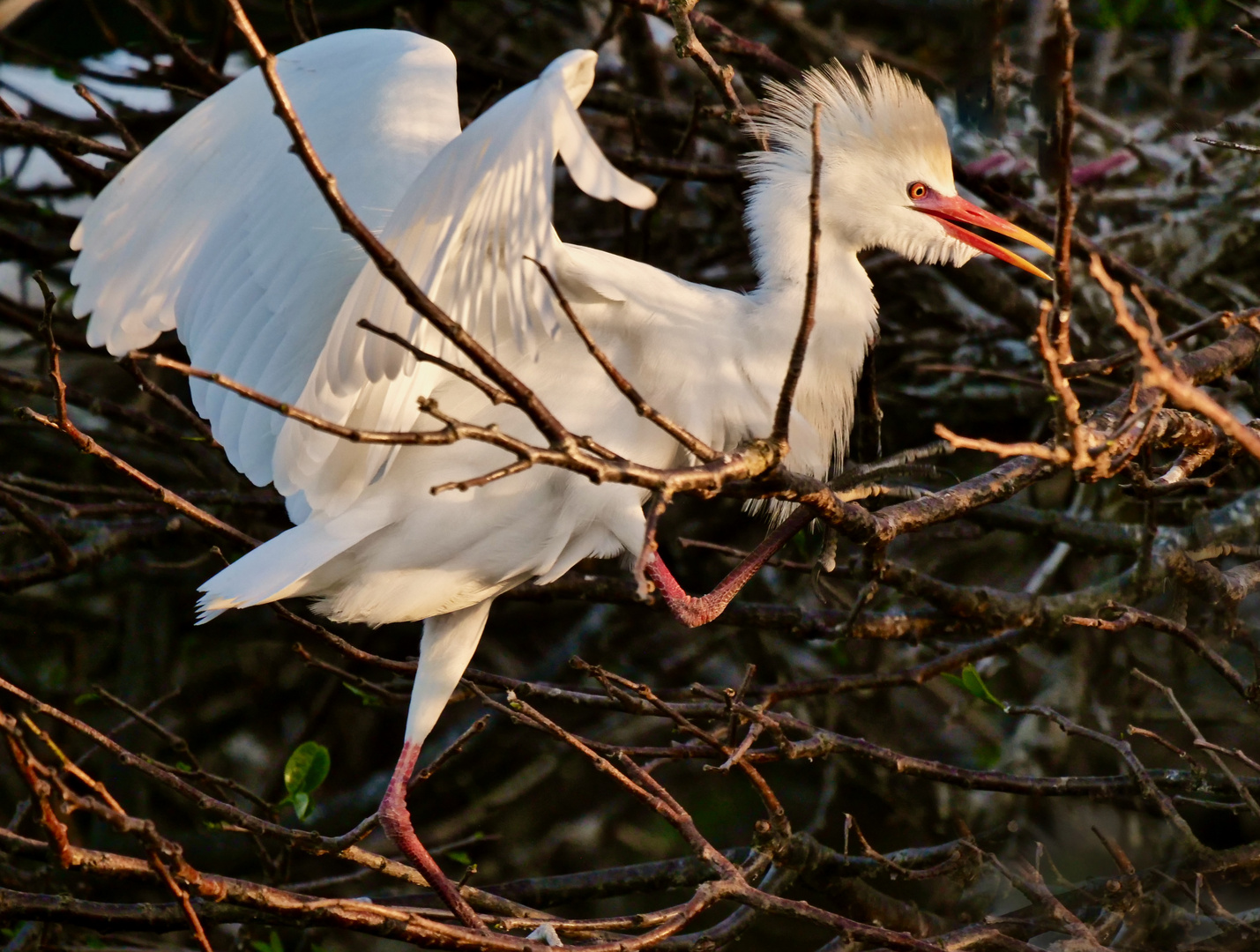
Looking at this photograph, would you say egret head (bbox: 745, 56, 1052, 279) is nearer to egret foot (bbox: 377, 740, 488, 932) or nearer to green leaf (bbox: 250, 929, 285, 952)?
egret foot (bbox: 377, 740, 488, 932)

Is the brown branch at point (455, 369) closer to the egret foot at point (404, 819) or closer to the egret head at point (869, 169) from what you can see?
the egret foot at point (404, 819)

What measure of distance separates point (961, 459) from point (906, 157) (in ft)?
3.48

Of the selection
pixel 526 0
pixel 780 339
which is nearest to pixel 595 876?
pixel 780 339

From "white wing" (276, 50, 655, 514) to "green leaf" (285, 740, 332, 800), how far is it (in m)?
0.74

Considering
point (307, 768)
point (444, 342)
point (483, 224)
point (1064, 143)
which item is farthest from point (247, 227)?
point (1064, 143)

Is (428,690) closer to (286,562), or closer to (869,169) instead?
(286,562)

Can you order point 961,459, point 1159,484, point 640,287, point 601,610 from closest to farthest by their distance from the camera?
1. point 1159,484
2. point 640,287
3. point 961,459
4. point 601,610

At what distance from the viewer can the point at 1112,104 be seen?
4.09 metres

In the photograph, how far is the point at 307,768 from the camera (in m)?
2.31

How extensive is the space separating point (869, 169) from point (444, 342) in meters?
1.02

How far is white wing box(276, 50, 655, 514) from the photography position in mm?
1437

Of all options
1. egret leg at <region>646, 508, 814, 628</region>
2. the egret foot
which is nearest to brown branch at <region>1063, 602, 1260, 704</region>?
egret leg at <region>646, 508, 814, 628</region>

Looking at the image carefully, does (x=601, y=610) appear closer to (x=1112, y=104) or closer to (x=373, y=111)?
(x=373, y=111)

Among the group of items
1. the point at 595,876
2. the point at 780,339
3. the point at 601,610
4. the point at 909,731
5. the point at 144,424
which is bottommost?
the point at 909,731
